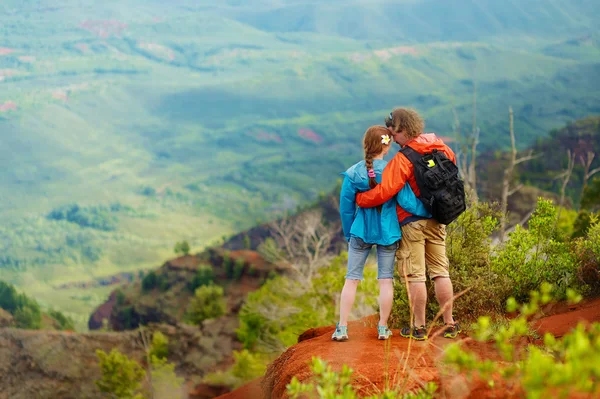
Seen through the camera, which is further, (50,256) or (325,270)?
(50,256)

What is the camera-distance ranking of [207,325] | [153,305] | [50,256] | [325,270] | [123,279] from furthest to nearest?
[50,256] → [123,279] → [153,305] → [207,325] → [325,270]

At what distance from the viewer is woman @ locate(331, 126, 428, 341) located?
17.5 ft

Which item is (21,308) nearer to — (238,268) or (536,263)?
(238,268)

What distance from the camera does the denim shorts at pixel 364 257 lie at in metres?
5.49

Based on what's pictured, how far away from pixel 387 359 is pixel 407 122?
186cm

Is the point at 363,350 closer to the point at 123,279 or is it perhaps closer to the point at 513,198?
the point at 513,198

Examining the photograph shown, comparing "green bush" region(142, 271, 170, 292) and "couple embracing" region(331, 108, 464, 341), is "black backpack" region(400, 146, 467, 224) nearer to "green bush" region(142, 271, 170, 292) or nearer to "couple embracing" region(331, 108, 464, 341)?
"couple embracing" region(331, 108, 464, 341)

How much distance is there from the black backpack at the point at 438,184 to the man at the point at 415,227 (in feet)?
0.19

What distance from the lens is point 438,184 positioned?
204 inches

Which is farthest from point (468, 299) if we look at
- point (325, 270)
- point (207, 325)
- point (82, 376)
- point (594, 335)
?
point (207, 325)

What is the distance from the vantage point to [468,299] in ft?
20.7

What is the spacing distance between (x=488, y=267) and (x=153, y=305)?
5773 centimetres

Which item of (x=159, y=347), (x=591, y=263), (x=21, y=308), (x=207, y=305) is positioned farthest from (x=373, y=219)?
(x=21, y=308)

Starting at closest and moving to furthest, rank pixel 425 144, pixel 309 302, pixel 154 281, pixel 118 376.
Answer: pixel 425 144, pixel 309 302, pixel 118 376, pixel 154 281
